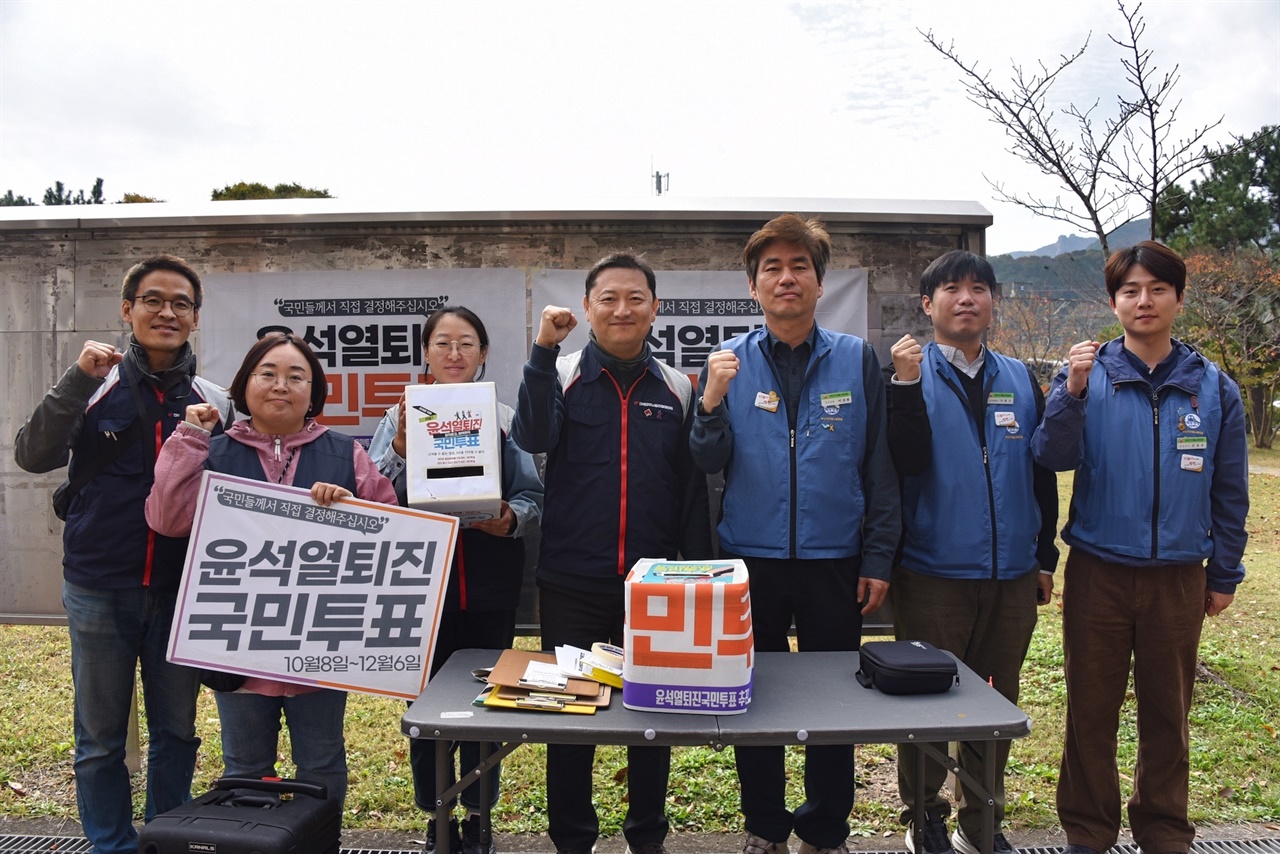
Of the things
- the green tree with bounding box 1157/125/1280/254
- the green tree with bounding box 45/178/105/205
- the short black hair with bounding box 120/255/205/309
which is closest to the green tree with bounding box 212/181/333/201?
the green tree with bounding box 45/178/105/205

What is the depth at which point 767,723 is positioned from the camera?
2.46 metres

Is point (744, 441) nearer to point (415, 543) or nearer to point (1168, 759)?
point (415, 543)

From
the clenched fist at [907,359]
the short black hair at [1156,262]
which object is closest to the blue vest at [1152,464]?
the short black hair at [1156,262]

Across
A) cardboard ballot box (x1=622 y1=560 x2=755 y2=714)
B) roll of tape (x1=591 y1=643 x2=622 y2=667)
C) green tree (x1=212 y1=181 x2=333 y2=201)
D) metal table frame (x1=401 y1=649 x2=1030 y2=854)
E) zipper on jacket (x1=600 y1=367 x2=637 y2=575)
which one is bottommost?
metal table frame (x1=401 y1=649 x2=1030 y2=854)

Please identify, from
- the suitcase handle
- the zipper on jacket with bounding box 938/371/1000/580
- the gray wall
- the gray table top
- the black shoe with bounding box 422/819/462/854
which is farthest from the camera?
the gray wall

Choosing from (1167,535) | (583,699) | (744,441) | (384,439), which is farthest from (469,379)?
(1167,535)

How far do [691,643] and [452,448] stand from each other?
3.97ft

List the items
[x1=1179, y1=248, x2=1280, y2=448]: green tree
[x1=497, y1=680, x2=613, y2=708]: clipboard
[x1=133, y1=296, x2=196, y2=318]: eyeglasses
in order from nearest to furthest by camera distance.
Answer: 1. [x1=497, y1=680, x2=613, y2=708]: clipboard
2. [x1=133, y1=296, x2=196, y2=318]: eyeglasses
3. [x1=1179, y1=248, x2=1280, y2=448]: green tree

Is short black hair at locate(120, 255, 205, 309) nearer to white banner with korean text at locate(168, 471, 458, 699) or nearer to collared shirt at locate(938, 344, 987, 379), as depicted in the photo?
white banner with korean text at locate(168, 471, 458, 699)

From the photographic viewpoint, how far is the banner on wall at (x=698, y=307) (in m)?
4.34

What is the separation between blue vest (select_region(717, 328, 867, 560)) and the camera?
314cm

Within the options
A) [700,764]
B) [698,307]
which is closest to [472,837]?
[700,764]

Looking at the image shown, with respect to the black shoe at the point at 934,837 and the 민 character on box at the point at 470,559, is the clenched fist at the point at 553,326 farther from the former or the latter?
the black shoe at the point at 934,837

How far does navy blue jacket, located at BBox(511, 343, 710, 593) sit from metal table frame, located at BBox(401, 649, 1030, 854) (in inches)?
23.8
